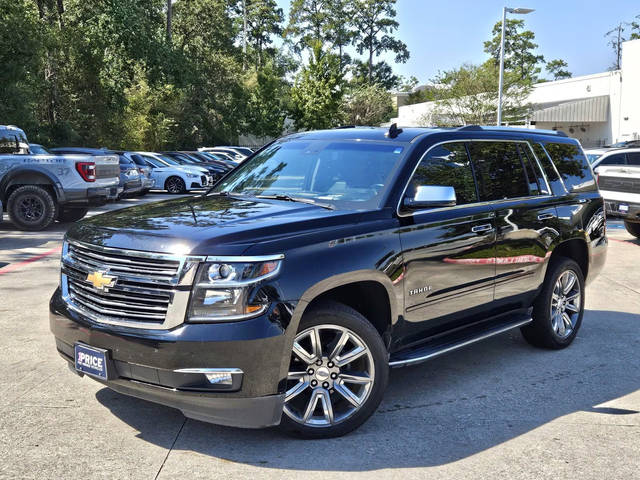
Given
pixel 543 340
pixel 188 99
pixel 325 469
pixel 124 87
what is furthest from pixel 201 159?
pixel 325 469

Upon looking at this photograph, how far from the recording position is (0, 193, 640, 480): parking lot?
3807 millimetres

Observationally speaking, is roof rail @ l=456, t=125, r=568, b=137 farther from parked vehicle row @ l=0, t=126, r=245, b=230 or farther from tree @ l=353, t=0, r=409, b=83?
tree @ l=353, t=0, r=409, b=83

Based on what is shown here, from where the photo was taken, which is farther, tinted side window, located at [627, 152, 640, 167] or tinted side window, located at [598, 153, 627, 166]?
tinted side window, located at [598, 153, 627, 166]

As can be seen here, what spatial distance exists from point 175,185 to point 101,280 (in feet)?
74.2

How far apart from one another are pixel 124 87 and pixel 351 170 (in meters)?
32.8

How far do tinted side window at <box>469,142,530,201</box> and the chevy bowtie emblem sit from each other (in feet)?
9.40

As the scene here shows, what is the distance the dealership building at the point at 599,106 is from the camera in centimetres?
4041

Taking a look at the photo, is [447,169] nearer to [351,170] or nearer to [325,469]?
[351,170]

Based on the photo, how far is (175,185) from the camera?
26.1 metres

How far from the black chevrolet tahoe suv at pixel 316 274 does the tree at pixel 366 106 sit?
65.7 meters

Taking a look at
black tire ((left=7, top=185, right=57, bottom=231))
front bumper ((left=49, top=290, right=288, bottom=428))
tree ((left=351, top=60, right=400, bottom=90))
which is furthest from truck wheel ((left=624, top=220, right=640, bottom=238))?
tree ((left=351, top=60, right=400, bottom=90))

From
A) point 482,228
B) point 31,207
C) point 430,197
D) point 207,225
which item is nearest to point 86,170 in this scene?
point 31,207

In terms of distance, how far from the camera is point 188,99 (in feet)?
156

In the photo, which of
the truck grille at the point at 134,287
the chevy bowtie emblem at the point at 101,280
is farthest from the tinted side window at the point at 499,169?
the chevy bowtie emblem at the point at 101,280
